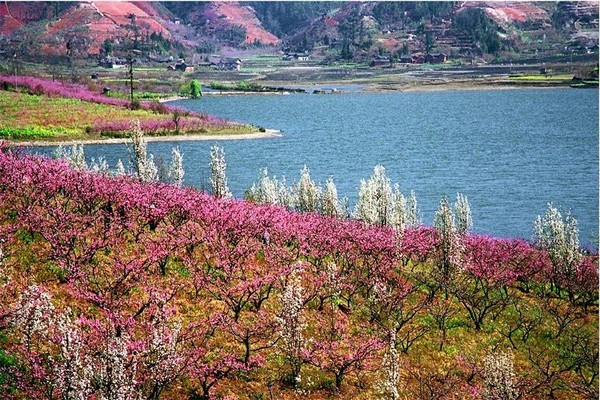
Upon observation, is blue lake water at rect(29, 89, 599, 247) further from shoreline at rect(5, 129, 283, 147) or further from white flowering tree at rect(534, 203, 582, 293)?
white flowering tree at rect(534, 203, 582, 293)

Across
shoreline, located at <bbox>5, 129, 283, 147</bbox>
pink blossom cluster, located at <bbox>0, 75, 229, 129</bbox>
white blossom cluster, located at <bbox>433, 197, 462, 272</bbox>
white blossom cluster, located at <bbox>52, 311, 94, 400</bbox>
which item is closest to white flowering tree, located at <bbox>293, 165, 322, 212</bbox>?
white blossom cluster, located at <bbox>433, 197, 462, 272</bbox>

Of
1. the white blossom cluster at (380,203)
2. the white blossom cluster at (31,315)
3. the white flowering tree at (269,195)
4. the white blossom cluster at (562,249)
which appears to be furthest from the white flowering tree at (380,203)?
the white blossom cluster at (31,315)

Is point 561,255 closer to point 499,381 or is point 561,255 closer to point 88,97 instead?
point 499,381

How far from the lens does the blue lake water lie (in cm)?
6322

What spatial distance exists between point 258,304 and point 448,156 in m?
74.7

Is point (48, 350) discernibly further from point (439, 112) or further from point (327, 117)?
point (439, 112)

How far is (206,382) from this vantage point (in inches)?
751

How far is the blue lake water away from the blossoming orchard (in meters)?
21.5

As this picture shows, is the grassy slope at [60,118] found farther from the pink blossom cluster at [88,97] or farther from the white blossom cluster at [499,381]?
the white blossom cluster at [499,381]

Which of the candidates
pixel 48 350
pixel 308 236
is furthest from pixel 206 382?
pixel 308 236

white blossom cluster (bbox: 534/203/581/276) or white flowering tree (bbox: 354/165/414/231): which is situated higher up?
white flowering tree (bbox: 354/165/414/231)

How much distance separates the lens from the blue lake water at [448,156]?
207ft

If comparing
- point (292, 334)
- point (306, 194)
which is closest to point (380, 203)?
point (306, 194)

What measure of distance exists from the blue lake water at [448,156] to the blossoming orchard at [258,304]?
70.7ft
